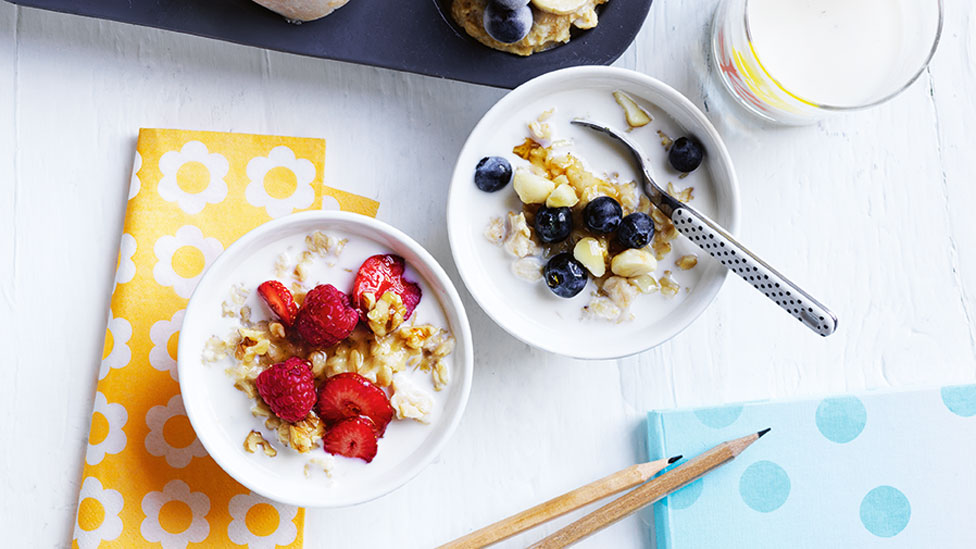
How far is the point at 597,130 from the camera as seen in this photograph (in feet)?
3.92

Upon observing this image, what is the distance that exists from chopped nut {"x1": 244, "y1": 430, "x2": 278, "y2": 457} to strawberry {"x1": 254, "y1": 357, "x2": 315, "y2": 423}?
0.05m

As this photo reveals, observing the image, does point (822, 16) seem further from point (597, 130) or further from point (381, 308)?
point (381, 308)

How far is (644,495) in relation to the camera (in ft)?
4.03

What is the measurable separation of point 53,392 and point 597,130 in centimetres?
83

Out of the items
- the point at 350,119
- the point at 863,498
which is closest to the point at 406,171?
the point at 350,119

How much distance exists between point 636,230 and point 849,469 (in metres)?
0.50

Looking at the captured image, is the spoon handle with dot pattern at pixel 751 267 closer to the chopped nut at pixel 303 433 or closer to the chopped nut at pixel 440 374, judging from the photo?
the chopped nut at pixel 440 374

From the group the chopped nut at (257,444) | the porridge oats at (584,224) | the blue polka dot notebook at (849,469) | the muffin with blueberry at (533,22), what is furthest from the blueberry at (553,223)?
the chopped nut at (257,444)

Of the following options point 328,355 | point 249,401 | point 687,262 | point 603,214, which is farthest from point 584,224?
point 249,401

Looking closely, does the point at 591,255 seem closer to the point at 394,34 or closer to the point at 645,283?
the point at 645,283

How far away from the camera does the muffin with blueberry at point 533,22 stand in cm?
112

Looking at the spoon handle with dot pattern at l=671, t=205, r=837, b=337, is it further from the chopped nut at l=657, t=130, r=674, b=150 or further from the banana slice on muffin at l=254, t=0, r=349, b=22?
the banana slice on muffin at l=254, t=0, r=349, b=22

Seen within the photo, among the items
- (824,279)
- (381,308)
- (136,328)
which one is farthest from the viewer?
(824,279)

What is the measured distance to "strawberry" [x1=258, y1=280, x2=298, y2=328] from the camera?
1101mm
